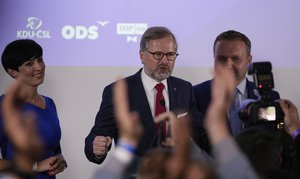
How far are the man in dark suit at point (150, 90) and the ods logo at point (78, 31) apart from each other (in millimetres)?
707

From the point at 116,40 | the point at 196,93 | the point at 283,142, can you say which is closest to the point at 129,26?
the point at 116,40

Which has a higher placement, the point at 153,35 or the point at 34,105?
the point at 153,35

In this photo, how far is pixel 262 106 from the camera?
2.50 metres

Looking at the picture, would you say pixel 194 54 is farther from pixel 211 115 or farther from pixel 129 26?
pixel 211 115

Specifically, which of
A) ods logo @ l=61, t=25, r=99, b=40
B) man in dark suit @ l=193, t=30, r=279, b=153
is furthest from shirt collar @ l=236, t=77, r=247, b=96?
ods logo @ l=61, t=25, r=99, b=40

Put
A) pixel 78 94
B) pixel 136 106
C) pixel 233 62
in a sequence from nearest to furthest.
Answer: pixel 136 106 → pixel 233 62 → pixel 78 94

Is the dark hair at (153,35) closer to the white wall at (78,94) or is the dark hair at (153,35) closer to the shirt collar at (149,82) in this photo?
the shirt collar at (149,82)

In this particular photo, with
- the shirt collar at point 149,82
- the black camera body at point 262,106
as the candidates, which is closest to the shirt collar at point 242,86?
the shirt collar at point 149,82

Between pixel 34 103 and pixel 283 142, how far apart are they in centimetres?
144

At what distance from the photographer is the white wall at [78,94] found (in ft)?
13.2

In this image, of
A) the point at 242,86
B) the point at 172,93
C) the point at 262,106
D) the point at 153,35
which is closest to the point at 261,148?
the point at 262,106

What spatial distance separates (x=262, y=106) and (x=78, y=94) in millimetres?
1799

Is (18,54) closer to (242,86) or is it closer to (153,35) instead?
(153,35)

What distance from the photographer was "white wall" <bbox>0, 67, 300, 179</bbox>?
4.01 meters
